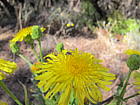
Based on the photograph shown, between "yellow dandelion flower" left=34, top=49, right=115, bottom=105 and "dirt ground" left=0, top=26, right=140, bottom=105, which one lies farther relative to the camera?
"dirt ground" left=0, top=26, right=140, bottom=105

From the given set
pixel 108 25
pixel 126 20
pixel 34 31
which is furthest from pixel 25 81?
pixel 126 20

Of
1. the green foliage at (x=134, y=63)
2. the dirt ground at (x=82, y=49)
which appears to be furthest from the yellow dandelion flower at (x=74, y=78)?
the dirt ground at (x=82, y=49)

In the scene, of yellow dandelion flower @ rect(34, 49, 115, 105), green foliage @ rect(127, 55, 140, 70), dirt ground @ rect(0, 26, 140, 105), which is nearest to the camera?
yellow dandelion flower @ rect(34, 49, 115, 105)

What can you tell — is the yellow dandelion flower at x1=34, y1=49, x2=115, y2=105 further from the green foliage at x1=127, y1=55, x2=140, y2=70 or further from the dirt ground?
the dirt ground

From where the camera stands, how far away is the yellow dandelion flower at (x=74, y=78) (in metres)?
1.02

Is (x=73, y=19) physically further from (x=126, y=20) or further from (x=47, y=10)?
(x=126, y=20)

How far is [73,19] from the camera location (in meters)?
4.23

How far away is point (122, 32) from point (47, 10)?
1.88 m

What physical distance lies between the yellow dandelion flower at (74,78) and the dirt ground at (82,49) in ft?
4.90

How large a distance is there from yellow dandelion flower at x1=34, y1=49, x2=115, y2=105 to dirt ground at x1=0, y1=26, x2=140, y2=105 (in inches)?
58.8

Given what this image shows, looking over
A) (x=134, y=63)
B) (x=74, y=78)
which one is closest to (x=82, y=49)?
(x=134, y=63)

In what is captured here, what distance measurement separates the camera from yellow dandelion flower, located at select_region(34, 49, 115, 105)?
3.35 ft

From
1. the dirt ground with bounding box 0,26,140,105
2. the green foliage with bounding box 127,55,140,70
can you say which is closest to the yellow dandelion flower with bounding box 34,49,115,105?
the green foliage with bounding box 127,55,140,70

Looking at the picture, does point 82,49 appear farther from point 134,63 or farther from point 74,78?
point 74,78
